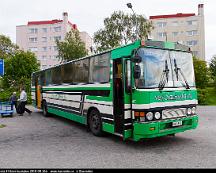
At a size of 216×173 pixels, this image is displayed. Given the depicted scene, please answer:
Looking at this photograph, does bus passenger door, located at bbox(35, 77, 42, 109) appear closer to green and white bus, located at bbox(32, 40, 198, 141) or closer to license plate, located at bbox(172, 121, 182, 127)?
green and white bus, located at bbox(32, 40, 198, 141)

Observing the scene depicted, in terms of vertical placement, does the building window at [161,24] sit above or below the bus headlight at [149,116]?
above

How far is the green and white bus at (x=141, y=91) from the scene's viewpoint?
6824mm

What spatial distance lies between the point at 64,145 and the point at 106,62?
118 inches

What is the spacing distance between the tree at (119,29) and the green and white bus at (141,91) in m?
24.1

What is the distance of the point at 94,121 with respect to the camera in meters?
9.12

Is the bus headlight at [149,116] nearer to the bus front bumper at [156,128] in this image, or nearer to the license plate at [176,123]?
the bus front bumper at [156,128]

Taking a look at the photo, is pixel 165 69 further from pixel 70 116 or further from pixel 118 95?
pixel 70 116

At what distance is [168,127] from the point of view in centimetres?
718

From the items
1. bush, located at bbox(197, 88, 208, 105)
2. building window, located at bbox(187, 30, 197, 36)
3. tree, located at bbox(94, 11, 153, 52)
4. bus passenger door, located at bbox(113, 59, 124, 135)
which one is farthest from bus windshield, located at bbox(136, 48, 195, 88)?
building window, located at bbox(187, 30, 197, 36)

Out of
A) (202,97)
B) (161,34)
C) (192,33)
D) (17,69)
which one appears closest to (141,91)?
(202,97)

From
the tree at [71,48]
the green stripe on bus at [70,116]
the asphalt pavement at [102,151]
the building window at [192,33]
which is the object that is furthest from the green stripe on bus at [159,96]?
the building window at [192,33]

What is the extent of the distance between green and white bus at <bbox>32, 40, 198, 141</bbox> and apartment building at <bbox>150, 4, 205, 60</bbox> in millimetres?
56417

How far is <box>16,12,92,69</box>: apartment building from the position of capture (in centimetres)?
7081

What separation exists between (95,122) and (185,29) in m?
61.6
